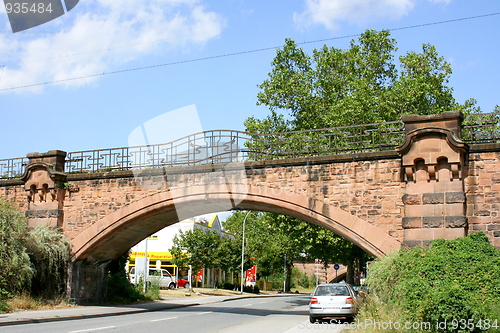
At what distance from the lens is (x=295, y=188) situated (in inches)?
661

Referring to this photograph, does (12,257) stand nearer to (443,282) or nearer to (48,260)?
(48,260)

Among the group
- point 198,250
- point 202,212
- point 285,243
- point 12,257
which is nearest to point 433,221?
point 202,212

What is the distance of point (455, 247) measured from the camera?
12.7m

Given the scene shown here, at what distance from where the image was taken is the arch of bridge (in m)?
15.5

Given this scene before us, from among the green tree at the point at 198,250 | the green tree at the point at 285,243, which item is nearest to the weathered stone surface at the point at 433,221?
the green tree at the point at 285,243

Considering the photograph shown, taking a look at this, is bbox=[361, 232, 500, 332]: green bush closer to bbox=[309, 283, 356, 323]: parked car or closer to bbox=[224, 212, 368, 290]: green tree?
bbox=[309, 283, 356, 323]: parked car

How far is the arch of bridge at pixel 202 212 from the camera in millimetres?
15539

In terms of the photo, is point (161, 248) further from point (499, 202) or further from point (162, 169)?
point (499, 202)

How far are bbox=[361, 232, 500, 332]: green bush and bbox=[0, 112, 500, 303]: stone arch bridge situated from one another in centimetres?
143

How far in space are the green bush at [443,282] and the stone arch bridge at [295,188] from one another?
143 centimetres

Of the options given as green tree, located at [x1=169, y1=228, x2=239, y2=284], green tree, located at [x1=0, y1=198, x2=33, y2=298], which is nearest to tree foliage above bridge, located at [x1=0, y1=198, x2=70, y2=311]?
green tree, located at [x1=0, y1=198, x2=33, y2=298]

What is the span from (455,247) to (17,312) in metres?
12.8

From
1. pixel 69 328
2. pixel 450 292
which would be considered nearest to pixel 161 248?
pixel 69 328

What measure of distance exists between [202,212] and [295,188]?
5.95 m
